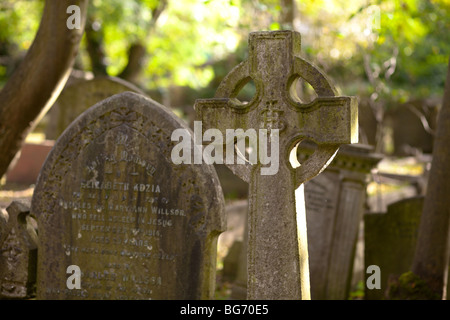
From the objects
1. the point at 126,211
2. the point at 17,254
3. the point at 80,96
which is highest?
the point at 80,96

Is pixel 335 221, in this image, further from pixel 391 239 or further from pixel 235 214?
pixel 235 214

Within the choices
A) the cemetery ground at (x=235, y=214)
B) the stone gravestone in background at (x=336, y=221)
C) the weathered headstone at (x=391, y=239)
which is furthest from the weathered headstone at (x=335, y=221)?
the cemetery ground at (x=235, y=214)

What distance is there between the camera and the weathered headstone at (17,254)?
510 cm

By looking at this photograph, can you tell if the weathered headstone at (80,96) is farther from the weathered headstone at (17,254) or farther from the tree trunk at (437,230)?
the tree trunk at (437,230)

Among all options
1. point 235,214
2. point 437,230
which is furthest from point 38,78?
point 437,230

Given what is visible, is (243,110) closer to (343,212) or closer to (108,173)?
(108,173)

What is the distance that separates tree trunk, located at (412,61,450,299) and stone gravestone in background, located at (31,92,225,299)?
2.59m

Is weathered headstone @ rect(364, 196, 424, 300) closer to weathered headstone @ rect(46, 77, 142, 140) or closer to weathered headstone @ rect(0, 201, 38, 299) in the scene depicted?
weathered headstone @ rect(0, 201, 38, 299)

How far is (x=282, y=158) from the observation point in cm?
455

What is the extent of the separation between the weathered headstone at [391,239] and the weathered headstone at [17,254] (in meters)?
3.82

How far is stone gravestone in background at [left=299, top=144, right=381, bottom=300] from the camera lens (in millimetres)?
6938

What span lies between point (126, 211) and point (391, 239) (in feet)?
11.7

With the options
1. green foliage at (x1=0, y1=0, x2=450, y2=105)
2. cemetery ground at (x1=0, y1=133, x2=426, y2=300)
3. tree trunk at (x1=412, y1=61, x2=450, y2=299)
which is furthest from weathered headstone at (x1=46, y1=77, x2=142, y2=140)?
tree trunk at (x1=412, y1=61, x2=450, y2=299)

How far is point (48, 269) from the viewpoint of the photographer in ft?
16.5
